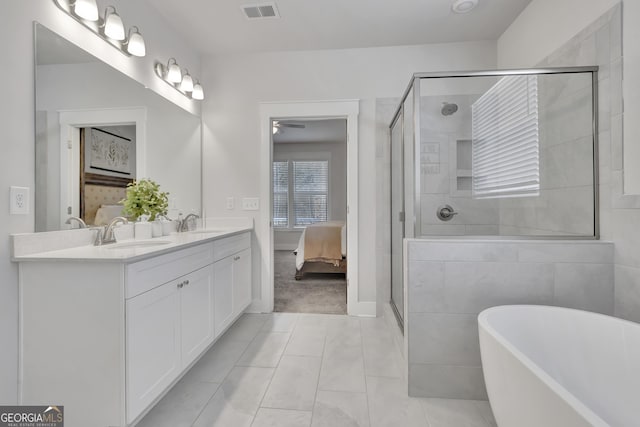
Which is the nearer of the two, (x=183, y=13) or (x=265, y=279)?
(x=183, y=13)

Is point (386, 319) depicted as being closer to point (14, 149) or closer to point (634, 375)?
point (634, 375)

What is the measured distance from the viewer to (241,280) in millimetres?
2760

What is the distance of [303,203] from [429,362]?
5653 millimetres

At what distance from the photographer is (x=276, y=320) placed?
9.53 ft

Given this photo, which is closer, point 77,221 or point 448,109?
point 77,221

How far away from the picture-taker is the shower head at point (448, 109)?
2143 mm

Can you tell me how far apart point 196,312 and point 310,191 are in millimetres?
5437

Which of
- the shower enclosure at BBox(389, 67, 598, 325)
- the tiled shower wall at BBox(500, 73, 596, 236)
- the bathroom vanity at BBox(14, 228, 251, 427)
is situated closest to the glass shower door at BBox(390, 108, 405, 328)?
the shower enclosure at BBox(389, 67, 598, 325)

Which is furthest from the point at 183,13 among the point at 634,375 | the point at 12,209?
the point at 634,375

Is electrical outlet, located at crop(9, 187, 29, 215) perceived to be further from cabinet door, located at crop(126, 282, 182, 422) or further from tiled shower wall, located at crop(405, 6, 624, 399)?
tiled shower wall, located at crop(405, 6, 624, 399)

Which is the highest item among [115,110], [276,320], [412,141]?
[115,110]

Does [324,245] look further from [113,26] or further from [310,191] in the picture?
[113,26]

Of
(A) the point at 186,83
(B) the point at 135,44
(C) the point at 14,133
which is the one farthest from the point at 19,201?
(A) the point at 186,83

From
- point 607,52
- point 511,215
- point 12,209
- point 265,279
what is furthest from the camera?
point 265,279
